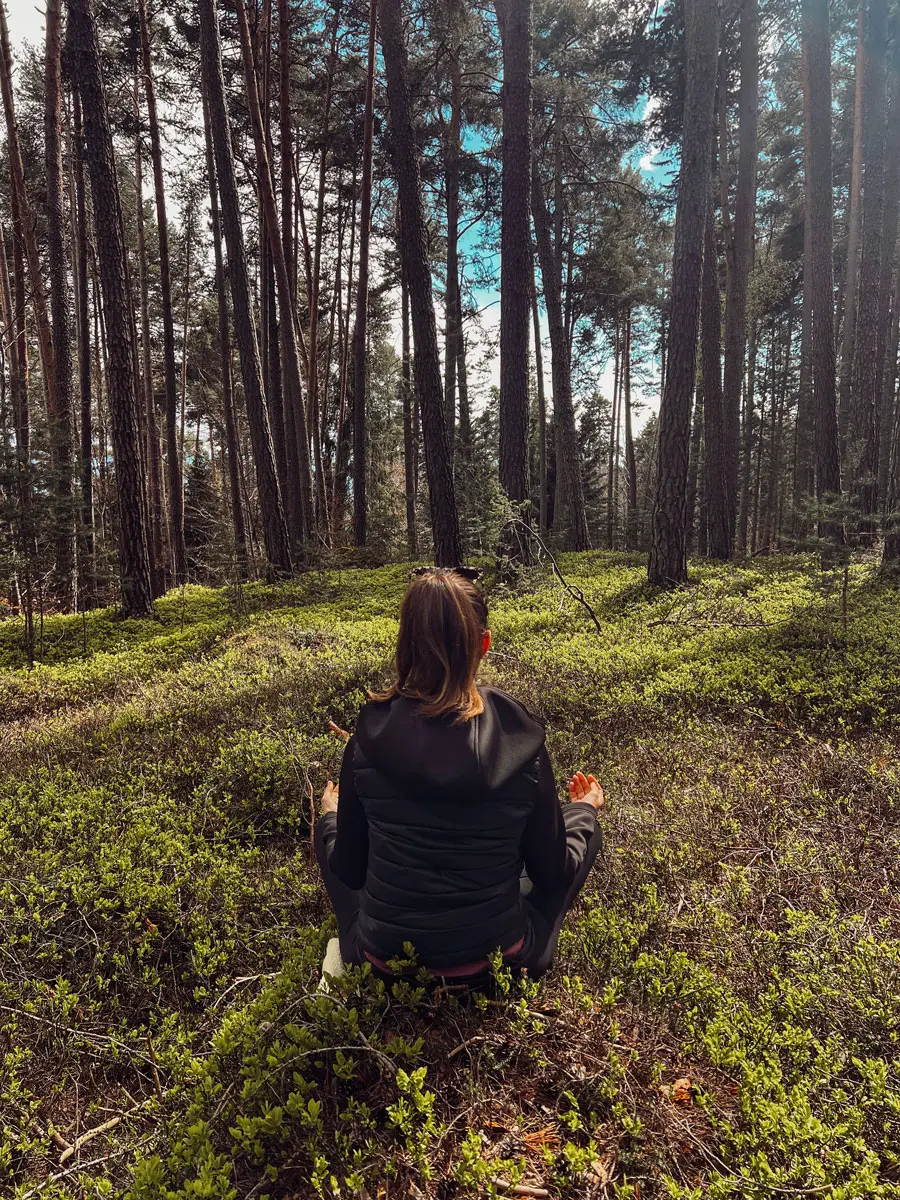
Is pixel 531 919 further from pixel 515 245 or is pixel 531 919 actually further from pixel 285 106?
pixel 285 106

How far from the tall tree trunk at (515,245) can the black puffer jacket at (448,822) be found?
792 centimetres

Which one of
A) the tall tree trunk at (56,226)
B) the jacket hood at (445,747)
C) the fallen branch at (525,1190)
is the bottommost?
the fallen branch at (525,1190)

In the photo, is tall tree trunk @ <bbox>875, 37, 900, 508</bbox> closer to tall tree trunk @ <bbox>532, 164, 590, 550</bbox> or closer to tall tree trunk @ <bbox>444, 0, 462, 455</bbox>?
tall tree trunk @ <bbox>532, 164, 590, 550</bbox>

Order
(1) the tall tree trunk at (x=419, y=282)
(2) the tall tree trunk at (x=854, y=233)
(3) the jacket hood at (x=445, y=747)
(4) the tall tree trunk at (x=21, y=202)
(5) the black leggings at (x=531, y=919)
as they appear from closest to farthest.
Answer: (3) the jacket hood at (x=445, y=747)
(5) the black leggings at (x=531, y=919)
(1) the tall tree trunk at (x=419, y=282)
(4) the tall tree trunk at (x=21, y=202)
(2) the tall tree trunk at (x=854, y=233)

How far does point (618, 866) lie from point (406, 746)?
2.02 m

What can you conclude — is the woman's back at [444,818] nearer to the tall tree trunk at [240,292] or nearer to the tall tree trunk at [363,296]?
the tall tree trunk at [240,292]

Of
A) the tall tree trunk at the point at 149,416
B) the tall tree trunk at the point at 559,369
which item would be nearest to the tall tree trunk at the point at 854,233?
the tall tree trunk at the point at 559,369

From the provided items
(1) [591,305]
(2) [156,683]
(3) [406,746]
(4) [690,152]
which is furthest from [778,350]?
(3) [406,746]

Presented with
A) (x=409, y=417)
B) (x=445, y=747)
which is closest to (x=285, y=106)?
(x=409, y=417)

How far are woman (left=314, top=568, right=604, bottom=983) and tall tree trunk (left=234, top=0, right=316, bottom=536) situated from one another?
13.0 m

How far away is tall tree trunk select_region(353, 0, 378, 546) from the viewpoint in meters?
14.3

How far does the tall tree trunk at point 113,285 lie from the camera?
917cm

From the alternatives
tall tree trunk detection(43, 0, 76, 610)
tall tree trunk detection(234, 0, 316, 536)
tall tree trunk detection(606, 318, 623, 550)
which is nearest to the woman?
tall tree trunk detection(43, 0, 76, 610)

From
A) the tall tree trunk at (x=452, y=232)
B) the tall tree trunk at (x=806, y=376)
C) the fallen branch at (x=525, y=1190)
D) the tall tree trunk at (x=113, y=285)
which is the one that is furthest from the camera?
the tall tree trunk at (x=452, y=232)
